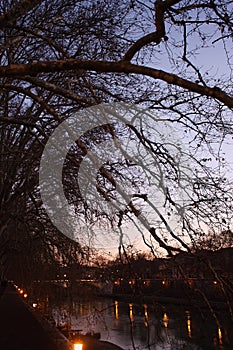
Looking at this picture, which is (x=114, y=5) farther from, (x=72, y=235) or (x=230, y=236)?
(x=72, y=235)

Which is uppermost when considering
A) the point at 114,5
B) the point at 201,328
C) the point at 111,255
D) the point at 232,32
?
the point at 114,5

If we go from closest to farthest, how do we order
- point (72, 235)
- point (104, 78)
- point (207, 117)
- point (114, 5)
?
point (207, 117) < point (114, 5) < point (104, 78) < point (72, 235)

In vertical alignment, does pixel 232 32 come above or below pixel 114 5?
below

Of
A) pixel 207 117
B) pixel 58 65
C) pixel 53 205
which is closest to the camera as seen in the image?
pixel 58 65

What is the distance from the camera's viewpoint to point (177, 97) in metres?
4.38

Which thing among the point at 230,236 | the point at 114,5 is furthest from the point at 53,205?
the point at 230,236

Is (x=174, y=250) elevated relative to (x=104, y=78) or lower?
lower

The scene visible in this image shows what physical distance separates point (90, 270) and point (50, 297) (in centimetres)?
354

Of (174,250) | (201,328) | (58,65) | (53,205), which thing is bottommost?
(201,328)

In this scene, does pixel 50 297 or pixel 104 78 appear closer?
pixel 104 78

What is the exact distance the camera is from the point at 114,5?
4953 millimetres

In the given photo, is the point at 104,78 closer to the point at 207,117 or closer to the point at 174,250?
the point at 207,117

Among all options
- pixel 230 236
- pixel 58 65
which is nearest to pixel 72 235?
pixel 230 236

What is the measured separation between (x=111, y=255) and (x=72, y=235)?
8.49 ft
